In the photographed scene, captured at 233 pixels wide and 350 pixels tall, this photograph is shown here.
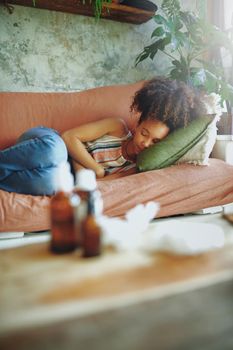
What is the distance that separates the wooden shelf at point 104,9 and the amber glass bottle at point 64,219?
1.89m

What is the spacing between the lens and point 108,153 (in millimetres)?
1660

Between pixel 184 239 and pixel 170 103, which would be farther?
pixel 170 103

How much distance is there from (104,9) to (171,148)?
1302 mm

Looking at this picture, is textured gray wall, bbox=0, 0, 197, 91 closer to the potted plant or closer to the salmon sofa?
the potted plant

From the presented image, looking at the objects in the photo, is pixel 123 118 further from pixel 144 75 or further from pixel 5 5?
pixel 5 5

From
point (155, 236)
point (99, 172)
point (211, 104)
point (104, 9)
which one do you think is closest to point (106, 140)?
point (99, 172)

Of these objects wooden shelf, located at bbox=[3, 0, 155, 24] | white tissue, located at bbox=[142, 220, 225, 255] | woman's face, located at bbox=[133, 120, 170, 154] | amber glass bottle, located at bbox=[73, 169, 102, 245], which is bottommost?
white tissue, located at bbox=[142, 220, 225, 255]

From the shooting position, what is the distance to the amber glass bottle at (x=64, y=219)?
2.18 feet

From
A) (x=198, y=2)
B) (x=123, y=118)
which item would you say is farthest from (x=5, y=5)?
(x=198, y=2)

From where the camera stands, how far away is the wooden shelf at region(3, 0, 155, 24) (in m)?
2.15

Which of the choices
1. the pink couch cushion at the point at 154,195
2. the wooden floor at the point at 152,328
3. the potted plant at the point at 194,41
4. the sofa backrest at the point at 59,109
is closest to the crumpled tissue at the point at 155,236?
the wooden floor at the point at 152,328

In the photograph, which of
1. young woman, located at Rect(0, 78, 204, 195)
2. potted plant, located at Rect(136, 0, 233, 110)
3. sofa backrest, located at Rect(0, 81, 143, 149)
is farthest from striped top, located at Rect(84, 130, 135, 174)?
potted plant, located at Rect(136, 0, 233, 110)

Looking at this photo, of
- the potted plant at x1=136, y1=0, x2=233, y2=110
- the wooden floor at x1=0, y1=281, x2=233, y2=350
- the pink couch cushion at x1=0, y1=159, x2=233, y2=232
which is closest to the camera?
the wooden floor at x1=0, y1=281, x2=233, y2=350

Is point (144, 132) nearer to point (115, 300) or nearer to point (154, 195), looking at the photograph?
point (154, 195)
